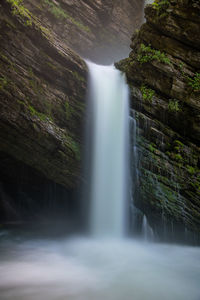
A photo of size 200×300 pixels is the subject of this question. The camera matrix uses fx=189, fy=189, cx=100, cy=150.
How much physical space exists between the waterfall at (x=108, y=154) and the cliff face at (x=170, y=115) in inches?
25.9

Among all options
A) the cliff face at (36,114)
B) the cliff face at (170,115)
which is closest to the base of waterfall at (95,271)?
the cliff face at (170,115)

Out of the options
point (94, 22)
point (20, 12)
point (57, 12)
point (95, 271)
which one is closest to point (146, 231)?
point (95, 271)

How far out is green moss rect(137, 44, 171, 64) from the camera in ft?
25.3

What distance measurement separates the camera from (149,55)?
788 centimetres

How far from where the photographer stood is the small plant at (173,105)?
25.1 ft

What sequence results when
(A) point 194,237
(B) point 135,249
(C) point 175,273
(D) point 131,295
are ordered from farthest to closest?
(A) point 194,237, (B) point 135,249, (C) point 175,273, (D) point 131,295

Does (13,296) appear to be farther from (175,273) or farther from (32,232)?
(32,232)

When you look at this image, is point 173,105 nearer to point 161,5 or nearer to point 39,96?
point 161,5

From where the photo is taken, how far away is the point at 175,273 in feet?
14.4

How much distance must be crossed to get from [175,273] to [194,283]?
57 cm

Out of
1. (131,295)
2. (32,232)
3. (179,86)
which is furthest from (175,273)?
(179,86)

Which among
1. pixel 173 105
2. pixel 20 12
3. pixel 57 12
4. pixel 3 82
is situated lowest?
pixel 173 105

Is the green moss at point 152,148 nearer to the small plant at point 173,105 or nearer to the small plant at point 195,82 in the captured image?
the small plant at point 173,105

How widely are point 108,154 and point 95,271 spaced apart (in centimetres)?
465
